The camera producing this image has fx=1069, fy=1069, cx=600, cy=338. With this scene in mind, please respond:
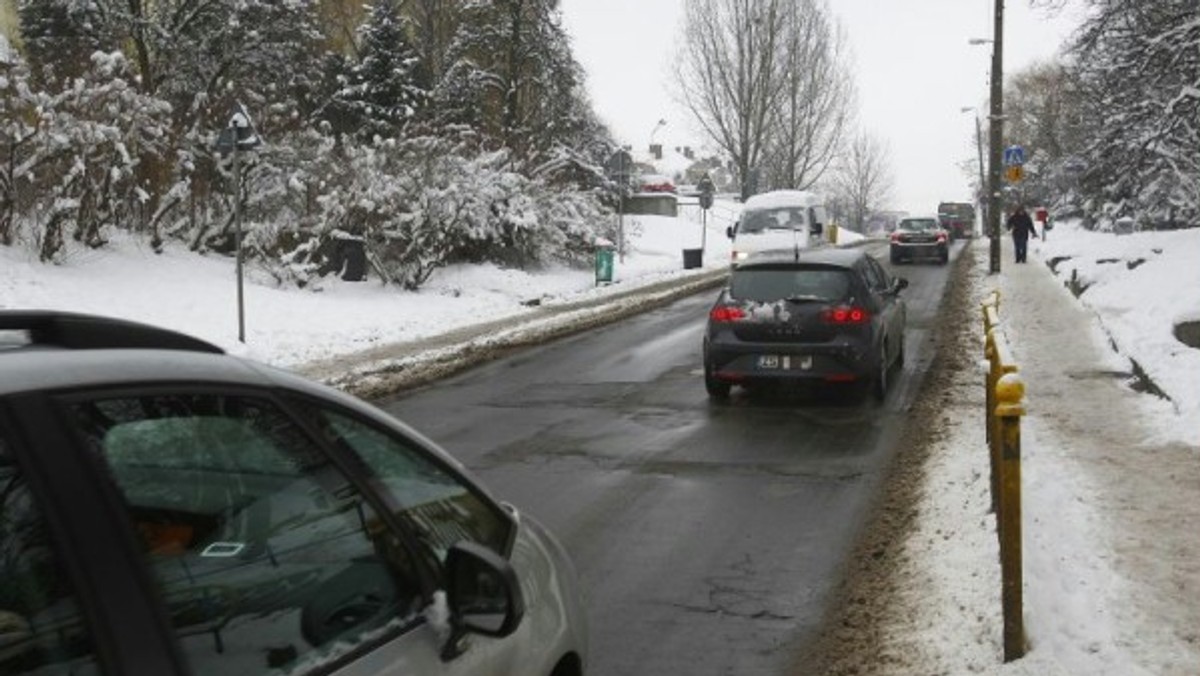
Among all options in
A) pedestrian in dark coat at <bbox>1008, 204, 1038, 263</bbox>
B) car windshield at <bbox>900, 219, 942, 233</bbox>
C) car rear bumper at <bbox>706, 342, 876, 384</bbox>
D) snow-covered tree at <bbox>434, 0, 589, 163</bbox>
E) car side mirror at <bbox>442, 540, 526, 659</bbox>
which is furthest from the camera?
snow-covered tree at <bbox>434, 0, 589, 163</bbox>

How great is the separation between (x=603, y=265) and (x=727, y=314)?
17.8m

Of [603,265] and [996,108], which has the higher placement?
[996,108]

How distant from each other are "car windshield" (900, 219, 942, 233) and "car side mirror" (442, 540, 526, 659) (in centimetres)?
3450

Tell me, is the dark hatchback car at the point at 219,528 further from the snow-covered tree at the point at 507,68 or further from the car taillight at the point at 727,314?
the snow-covered tree at the point at 507,68

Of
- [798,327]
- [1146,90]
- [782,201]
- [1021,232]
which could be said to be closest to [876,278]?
[798,327]

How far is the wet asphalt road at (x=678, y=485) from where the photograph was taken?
17.1 feet

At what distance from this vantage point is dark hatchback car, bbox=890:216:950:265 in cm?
3472

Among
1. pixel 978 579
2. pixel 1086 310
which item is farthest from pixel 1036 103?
pixel 978 579

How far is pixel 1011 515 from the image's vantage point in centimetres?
430

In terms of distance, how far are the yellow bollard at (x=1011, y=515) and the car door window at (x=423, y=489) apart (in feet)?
7.56

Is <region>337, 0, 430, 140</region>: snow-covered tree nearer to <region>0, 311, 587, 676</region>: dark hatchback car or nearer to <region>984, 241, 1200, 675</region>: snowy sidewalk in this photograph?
<region>984, 241, 1200, 675</region>: snowy sidewalk

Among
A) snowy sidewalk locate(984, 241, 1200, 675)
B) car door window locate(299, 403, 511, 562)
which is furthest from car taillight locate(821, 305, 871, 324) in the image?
car door window locate(299, 403, 511, 562)

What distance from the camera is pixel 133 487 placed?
1.91 metres

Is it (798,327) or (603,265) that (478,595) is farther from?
(603,265)
